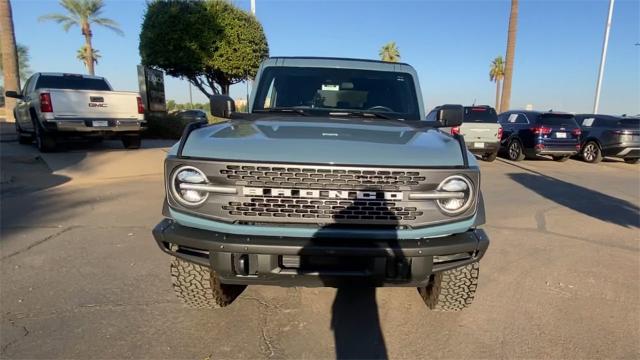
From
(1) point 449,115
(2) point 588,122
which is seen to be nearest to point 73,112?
(1) point 449,115

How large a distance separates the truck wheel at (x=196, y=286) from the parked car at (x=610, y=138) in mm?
15266

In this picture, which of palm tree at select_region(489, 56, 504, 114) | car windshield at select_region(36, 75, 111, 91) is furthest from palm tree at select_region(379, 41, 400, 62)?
car windshield at select_region(36, 75, 111, 91)

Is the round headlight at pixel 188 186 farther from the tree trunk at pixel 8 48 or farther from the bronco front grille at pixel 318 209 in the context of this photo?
the tree trunk at pixel 8 48

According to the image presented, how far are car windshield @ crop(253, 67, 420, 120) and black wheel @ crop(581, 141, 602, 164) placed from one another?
13597 mm

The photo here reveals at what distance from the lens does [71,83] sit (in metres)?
12.4

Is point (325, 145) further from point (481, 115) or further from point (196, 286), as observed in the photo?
point (481, 115)

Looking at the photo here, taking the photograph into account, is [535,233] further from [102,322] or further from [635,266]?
[102,322]

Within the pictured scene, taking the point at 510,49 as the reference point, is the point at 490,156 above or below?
below

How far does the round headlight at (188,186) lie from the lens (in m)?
2.68

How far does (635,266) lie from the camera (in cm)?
465

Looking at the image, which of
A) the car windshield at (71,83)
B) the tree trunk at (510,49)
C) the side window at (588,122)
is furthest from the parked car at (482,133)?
the car windshield at (71,83)

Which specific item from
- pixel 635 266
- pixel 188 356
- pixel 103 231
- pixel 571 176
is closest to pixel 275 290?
pixel 188 356

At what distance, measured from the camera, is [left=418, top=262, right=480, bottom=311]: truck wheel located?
10.5 feet

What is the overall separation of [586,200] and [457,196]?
6.85 meters
